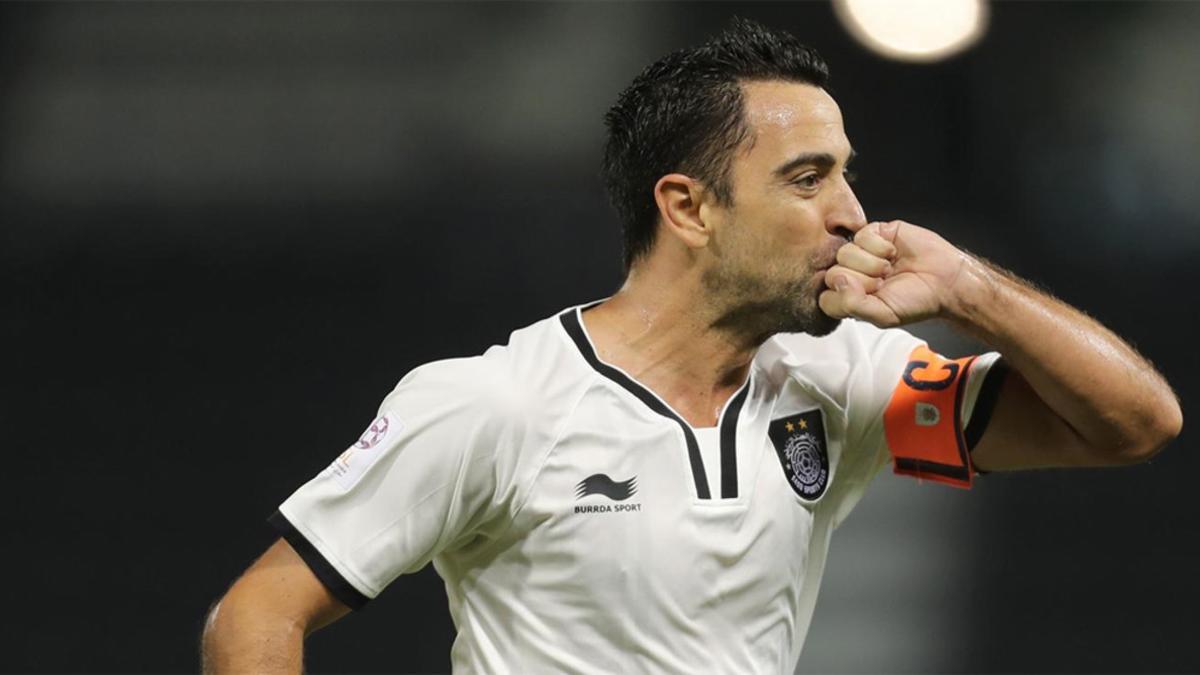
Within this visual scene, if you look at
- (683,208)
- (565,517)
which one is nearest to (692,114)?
(683,208)

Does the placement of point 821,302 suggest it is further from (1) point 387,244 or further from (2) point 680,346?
(1) point 387,244

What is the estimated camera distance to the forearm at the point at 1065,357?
6.63 feet

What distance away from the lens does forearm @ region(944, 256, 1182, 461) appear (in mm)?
2021

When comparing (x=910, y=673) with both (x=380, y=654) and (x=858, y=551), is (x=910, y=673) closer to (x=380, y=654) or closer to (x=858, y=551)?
(x=858, y=551)

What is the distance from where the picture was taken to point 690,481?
2055mm

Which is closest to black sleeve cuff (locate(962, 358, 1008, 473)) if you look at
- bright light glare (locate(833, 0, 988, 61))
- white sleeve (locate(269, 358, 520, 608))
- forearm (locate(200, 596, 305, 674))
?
white sleeve (locate(269, 358, 520, 608))

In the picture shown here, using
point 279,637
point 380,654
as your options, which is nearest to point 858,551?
point 380,654

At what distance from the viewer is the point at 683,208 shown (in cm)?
219

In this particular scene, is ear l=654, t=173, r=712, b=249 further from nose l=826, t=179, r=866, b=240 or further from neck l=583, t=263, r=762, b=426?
nose l=826, t=179, r=866, b=240

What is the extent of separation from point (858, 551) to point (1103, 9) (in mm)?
1386

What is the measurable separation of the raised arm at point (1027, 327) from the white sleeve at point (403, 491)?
1.54 ft

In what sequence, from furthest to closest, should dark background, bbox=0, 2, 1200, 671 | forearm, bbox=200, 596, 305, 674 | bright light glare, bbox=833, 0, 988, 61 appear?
bright light glare, bbox=833, 0, 988, 61, dark background, bbox=0, 2, 1200, 671, forearm, bbox=200, 596, 305, 674

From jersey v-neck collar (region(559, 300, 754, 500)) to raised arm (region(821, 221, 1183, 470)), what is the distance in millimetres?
205

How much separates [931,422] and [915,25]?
6.16 feet
